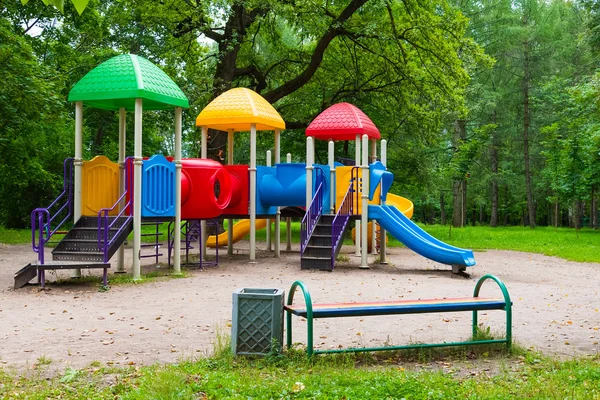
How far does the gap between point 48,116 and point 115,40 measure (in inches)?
353

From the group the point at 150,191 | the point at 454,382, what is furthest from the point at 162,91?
the point at 454,382

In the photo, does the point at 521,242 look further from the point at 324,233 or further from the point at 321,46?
the point at 324,233

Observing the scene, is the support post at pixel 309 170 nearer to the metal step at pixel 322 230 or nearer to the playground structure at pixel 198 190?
the playground structure at pixel 198 190

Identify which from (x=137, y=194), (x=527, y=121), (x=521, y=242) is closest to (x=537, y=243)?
(x=521, y=242)

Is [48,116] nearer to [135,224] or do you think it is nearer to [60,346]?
[135,224]

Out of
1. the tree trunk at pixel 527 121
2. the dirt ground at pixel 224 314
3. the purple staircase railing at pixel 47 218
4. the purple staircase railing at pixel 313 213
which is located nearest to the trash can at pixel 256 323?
the dirt ground at pixel 224 314

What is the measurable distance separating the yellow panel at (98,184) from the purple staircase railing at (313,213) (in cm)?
452

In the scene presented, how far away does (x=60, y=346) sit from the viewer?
673 centimetres

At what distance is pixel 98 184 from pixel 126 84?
2.26 m

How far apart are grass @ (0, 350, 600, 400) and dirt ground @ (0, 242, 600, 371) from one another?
23.8 inches

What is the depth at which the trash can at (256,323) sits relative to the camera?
588 cm

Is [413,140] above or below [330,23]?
below

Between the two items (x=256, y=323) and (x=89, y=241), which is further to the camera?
(x=89, y=241)

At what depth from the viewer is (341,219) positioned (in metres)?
15.8
